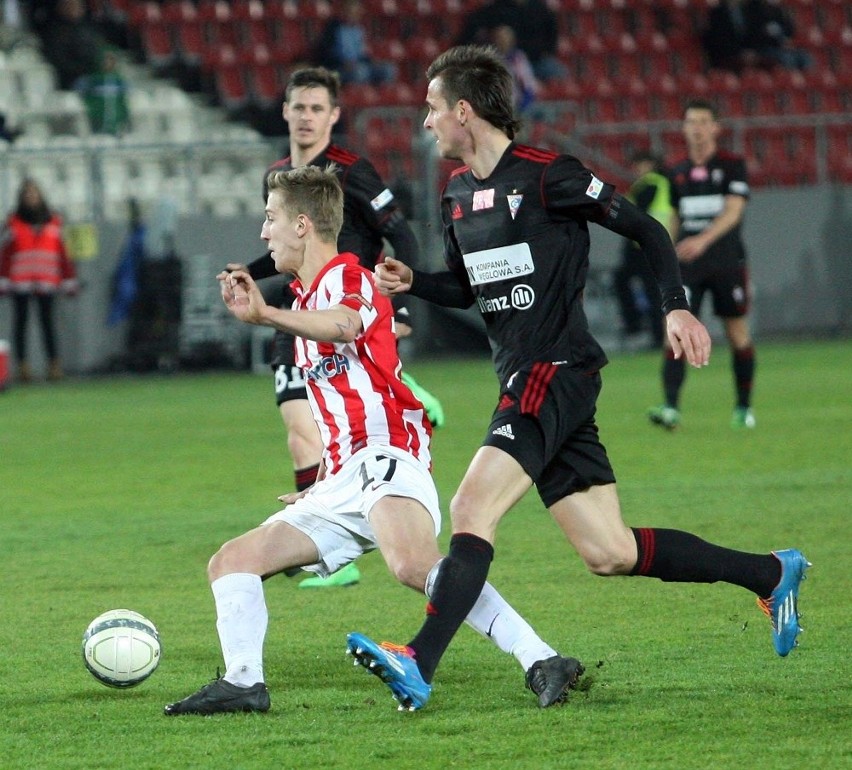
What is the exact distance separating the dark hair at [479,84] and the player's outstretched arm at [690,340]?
0.83 meters

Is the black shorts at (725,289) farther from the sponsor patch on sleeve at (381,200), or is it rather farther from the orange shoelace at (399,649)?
the orange shoelace at (399,649)

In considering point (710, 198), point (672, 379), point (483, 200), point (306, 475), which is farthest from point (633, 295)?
point (483, 200)

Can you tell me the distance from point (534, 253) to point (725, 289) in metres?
7.04

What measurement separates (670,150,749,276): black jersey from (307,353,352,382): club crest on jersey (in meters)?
7.22

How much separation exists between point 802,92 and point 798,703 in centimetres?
1856

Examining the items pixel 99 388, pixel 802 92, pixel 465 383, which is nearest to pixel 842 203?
pixel 802 92

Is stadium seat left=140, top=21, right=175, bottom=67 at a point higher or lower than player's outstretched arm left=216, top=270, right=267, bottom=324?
higher

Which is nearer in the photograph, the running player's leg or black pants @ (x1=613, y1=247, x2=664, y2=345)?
the running player's leg

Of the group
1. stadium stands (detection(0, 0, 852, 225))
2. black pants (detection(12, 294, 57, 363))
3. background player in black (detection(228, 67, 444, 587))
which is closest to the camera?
background player in black (detection(228, 67, 444, 587))

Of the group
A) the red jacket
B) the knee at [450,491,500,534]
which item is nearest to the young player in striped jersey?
the knee at [450,491,500,534]

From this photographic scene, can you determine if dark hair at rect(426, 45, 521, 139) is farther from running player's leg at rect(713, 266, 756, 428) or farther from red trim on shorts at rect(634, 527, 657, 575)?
running player's leg at rect(713, 266, 756, 428)

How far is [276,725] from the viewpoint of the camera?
4.28 metres

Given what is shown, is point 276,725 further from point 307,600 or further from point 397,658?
point 307,600

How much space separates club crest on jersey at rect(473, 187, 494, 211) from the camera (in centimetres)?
481
